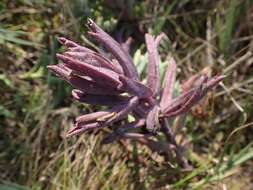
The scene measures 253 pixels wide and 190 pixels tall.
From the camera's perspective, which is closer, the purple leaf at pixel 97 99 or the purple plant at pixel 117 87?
the purple plant at pixel 117 87

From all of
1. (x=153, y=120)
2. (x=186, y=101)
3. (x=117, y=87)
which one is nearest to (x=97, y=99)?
(x=117, y=87)

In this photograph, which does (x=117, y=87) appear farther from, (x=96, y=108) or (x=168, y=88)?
(x=96, y=108)

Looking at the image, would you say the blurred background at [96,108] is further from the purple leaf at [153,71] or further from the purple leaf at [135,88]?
the purple leaf at [135,88]

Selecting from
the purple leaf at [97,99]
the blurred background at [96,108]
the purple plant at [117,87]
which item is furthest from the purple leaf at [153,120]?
the blurred background at [96,108]

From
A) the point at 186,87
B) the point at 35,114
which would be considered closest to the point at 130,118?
the point at 186,87

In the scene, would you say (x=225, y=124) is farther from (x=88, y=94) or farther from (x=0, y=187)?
(x=0, y=187)

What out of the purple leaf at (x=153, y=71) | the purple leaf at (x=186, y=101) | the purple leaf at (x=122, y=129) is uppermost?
the purple leaf at (x=153, y=71)
